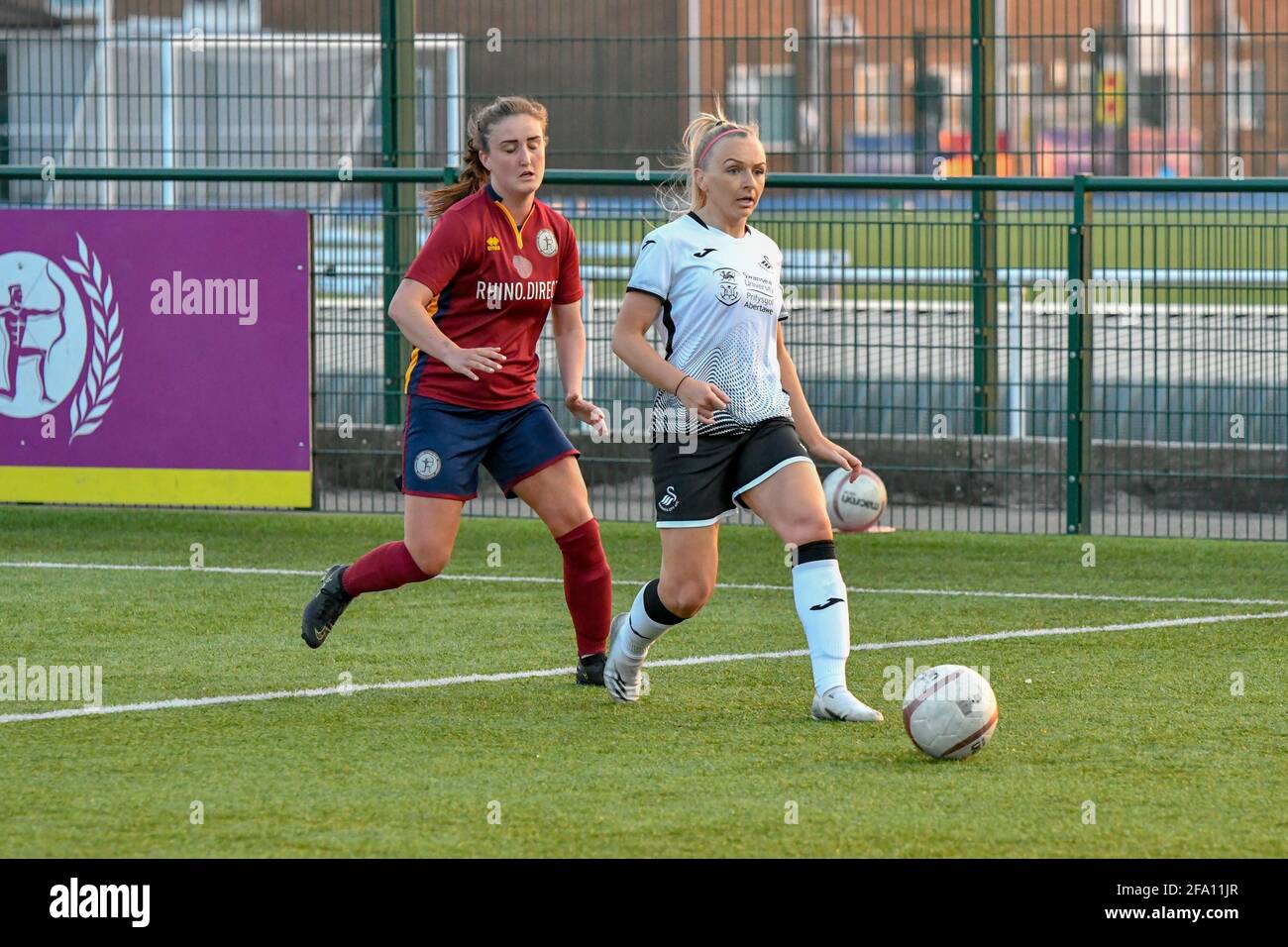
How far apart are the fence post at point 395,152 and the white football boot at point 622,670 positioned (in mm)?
5127

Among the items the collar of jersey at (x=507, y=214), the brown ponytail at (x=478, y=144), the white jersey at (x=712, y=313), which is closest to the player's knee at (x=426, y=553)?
the white jersey at (x=712, y=313)

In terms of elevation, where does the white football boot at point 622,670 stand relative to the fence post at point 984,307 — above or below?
below

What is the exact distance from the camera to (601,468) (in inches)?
468

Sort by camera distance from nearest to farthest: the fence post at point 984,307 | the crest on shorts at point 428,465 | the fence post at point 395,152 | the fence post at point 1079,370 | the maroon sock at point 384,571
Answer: the crest on shorts at point 428,465 < the maroon sock at point 384,571 < the fence post at point 1079,370 < the fence post at point 984,307 < the fence post at point 395,152

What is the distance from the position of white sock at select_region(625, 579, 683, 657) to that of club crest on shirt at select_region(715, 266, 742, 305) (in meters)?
0.93

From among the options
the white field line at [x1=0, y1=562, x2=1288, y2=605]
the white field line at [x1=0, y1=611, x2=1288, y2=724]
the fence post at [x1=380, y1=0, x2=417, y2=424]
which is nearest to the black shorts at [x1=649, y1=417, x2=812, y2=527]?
the white field line at [x1=0, y1=611, x2=1288, y2=724]

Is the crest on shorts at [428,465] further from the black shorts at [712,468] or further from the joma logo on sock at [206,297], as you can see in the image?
the joma logo on sock at [206,297]

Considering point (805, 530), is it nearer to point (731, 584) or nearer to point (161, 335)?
point (731, 584)

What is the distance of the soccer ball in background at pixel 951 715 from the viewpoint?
19.6ft

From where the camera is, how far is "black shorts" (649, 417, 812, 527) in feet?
21.9

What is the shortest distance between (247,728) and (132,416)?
5068mm

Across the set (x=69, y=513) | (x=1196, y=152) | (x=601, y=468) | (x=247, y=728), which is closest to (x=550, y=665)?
(x=247, y=728)
